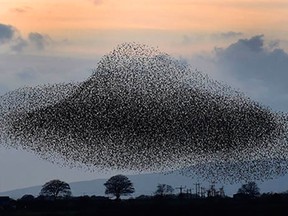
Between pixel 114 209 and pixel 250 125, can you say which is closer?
pixel 114 209

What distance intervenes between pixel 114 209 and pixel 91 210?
10.8ft

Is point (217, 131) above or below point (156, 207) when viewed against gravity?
above

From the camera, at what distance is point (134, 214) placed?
Result: 80.1 m

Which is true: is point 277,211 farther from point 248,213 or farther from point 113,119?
point 113,119

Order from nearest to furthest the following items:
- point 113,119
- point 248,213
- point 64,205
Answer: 1. point 248,213
2. point 113,119
3. point 64,205

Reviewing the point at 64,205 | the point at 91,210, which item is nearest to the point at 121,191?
the point at 64,205

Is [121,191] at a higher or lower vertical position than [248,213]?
higher

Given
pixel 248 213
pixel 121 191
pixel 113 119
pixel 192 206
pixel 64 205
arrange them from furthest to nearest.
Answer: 1. pixel 121 191
2. pixel 64 205
3. pixel 113 119
4. pixel 192 206
5. pixel 248 213

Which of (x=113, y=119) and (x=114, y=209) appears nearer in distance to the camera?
(x=114, y=209)

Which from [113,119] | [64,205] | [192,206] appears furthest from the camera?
[64,205]

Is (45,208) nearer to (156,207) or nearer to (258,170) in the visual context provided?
(156,207)

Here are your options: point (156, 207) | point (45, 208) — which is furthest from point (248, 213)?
point (45, 208)

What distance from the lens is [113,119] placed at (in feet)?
302

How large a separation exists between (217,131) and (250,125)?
3669mm
